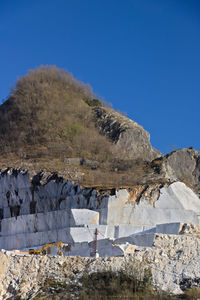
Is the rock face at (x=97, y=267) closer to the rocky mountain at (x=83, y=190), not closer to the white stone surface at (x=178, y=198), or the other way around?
the rocky mountain at (x=83, y=190)

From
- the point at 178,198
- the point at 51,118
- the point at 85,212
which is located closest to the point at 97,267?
the point at 85,212

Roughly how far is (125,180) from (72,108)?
51.2ft

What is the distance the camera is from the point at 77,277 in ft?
107

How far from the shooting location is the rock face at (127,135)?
57.6 m

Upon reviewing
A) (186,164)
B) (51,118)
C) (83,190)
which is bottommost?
(83,190)

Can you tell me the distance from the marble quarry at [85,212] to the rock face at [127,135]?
12078 millimetres

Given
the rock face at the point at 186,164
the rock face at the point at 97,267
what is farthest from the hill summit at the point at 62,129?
the rock face at the point at 97,267

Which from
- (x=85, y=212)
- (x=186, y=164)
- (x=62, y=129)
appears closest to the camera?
(x=85, y=212)

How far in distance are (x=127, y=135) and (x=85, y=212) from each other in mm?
17355

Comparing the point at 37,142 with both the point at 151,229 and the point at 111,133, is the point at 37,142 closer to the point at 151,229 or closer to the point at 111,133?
the point at 111,133

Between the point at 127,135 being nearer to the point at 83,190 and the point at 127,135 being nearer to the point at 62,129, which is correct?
the point at 62,129

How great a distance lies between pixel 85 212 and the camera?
42.1 metres

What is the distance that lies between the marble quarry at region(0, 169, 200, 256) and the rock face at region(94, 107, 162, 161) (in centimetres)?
1208

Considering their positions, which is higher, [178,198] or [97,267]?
[178,198]
